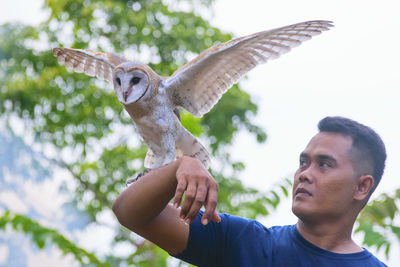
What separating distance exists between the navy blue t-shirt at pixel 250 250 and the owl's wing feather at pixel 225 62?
1.05 feet

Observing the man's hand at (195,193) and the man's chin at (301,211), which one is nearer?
the man's hand at (195,193)

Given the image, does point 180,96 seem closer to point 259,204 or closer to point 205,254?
point 205,254

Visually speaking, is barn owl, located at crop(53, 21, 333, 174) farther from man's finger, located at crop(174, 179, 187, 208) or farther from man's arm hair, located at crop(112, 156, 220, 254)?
man's finger, located at crop(174, 179, 187, 208)

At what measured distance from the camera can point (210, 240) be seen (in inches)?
54.6

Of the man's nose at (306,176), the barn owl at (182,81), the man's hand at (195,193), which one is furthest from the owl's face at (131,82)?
the man's nose at (306,176)

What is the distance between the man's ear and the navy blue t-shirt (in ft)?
0.49

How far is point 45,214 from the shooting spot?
642 centimetres

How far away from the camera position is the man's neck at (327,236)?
1413 mm

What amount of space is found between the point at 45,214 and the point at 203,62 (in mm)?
5466

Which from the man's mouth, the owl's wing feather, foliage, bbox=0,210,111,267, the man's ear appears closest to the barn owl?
the owl's wing feather

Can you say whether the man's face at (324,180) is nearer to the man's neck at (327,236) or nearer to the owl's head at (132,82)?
the man's neck at (327,236)

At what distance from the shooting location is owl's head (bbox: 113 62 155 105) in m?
1.33

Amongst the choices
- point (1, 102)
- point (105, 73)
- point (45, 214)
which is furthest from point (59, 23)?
point (105, 73)

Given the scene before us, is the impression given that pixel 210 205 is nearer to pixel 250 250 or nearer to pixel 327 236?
pixel 250 250
